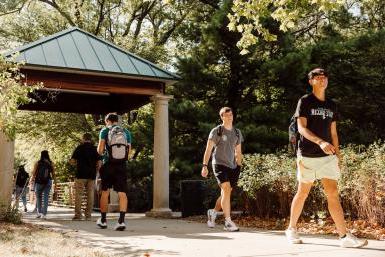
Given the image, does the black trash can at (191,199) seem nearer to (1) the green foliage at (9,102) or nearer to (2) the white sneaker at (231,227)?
(2) the white sneaker at (231,227)

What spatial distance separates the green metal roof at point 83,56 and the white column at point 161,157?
0.85 m

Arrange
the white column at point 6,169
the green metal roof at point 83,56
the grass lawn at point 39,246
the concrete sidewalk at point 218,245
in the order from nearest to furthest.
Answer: the grass lawn at point 39,246 → the concrete sidewalk at point 218,245 → the white column at point 6,169 → the green metal roof at point 83,56

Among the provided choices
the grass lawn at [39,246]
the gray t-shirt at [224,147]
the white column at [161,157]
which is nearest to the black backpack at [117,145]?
the gray t-shirt at [224,147]

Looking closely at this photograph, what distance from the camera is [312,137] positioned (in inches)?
→ 201

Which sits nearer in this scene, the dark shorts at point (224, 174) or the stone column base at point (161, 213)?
the dark shorts at point (224, 174)

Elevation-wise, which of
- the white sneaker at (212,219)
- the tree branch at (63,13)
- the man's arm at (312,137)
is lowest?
the white sneaker at (212,219)

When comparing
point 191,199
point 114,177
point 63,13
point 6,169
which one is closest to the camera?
point 114,177

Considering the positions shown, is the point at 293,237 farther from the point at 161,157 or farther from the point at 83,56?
the point at 83,56

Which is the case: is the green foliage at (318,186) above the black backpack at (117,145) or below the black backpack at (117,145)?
below

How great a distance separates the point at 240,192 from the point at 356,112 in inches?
330

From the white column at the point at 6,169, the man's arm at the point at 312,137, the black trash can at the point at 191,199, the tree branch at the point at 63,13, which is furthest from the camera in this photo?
the tree branch at the point at 63,13

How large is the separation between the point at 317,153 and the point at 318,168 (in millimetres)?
171

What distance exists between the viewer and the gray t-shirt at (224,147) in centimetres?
756

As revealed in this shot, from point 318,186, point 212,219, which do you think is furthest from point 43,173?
point 318,186
